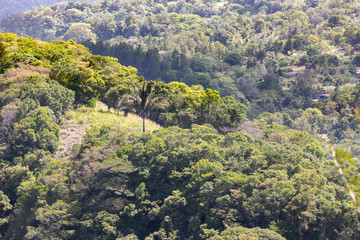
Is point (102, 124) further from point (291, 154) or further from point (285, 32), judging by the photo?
point (285, 32)

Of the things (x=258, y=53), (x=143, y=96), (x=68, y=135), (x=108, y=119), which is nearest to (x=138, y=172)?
(x=143, y=96)

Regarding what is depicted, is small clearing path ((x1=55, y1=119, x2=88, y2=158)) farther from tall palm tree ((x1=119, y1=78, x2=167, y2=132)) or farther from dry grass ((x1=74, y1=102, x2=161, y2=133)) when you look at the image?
tall palm tree ((x1=119, y1=78, x2=167, y2=132))

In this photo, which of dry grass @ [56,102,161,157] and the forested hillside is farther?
dry grass @ [56,102,161,157]

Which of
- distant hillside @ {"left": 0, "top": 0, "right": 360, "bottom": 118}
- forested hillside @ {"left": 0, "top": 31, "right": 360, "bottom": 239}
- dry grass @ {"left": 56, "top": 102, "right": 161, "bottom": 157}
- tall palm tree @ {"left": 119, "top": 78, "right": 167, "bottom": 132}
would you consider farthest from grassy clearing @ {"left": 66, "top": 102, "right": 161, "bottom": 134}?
distant hillside @ {"left": 0, "top": 0, "right": 360, "bottom": 118}

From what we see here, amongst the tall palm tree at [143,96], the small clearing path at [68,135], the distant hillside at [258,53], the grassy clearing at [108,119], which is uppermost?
the tall palm tree at [143,96]

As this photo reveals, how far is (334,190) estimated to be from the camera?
35531 millimetres

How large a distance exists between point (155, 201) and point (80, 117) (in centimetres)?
1456

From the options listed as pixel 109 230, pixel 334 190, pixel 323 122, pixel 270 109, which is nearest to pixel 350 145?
pixel 323 122

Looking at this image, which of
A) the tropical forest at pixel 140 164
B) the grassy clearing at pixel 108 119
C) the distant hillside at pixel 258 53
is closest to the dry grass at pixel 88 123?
the grassy clearing at pixel 108 119

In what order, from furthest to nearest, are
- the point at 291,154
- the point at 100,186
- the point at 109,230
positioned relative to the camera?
1. the point at 291,154
2. the point at 100,186
3. the point at 109,230

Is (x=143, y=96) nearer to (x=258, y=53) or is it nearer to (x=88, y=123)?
(x=88, y=123)

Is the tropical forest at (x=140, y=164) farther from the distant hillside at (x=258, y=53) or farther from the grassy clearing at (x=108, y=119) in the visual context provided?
the distant hillside at (x=258, y=53)

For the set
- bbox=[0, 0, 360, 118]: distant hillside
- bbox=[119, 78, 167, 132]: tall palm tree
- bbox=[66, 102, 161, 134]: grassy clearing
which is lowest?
bbox=[0, 0, 360, 118]: distant hillside

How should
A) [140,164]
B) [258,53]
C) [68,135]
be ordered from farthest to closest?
[258,53] → [68,135] → [140,164]
